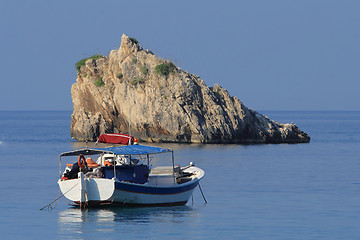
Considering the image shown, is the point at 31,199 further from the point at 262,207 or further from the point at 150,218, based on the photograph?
the point at 262,207

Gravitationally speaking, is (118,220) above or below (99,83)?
below

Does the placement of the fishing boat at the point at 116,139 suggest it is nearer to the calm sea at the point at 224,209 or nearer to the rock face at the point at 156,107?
the calm sea at the point at 224,209

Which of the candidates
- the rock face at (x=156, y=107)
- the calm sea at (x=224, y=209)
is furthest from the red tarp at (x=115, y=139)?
the rock face at (x=156, y=107)

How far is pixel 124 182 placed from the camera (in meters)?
36.0

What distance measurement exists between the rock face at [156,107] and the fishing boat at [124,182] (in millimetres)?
47801

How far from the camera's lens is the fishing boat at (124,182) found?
118 ft

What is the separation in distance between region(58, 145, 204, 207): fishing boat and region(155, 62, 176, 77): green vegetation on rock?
52.2 m

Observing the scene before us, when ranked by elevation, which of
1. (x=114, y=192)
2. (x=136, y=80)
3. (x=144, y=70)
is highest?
(x=144, y=70)

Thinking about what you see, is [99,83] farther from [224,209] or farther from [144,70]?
[224,209]

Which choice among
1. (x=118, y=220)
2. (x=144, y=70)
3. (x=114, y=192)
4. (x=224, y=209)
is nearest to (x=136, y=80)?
(x=144, y=70)

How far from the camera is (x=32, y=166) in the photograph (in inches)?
2395

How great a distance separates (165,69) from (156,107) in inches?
230

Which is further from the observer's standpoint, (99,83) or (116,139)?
(99,83)

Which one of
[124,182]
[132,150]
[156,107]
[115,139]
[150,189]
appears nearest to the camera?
[124,182]
